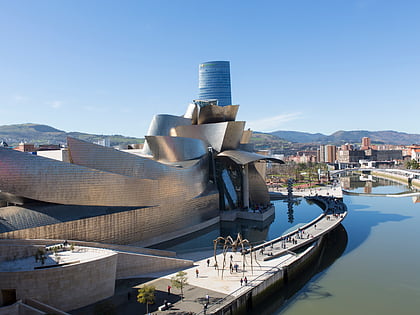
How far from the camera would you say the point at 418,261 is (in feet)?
90.5

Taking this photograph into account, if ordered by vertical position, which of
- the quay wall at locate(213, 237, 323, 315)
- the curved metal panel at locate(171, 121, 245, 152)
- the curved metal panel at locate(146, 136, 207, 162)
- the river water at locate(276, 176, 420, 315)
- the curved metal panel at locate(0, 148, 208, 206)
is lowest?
the river water at locate(276, 176, 420, 315)

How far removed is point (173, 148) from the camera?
1422 inches

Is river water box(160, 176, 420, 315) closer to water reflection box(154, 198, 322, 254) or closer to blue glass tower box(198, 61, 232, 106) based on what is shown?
water reflection box(154, 198, 322, 254)

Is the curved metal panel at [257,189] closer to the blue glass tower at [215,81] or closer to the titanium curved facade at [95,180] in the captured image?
the titanium curved facade at [95,180]

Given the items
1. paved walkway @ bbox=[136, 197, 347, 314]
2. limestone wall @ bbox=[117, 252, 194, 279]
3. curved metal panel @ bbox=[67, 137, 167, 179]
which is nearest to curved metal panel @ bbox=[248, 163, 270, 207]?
paved walkway @ bbox=[136, 197, 347, 314]

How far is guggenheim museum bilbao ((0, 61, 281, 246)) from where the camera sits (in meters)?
21.8

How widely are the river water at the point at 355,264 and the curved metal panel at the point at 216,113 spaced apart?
13.4 meters

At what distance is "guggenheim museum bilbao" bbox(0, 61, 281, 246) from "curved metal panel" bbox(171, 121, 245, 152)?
12 cm

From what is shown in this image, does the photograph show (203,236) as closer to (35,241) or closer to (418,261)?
(35,241)

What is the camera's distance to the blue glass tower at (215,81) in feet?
500

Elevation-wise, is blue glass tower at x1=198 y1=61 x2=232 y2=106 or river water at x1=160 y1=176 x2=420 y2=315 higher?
blue glass tower at x1=198 y1=61 x2=232 y2=106

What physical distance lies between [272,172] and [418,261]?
7910 cm

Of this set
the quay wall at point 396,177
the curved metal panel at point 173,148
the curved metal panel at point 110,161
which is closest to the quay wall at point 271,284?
the curved metal panel at point 110,161

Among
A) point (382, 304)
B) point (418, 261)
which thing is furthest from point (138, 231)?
point (418, 261)
